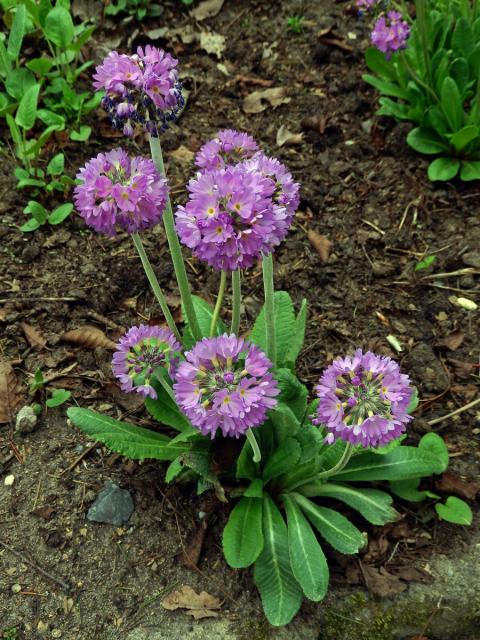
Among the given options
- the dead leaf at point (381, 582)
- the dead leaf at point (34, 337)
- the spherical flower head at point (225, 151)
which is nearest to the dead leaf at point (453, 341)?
→ the dead leaf at point (381, 582)

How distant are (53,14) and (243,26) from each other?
1.85m

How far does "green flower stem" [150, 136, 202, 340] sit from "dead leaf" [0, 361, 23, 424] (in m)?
1.16

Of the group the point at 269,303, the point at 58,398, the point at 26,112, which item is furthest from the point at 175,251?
the point at 26,112

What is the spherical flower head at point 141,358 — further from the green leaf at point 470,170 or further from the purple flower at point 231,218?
the green leaf at point 470,170

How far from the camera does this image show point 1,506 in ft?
10.7

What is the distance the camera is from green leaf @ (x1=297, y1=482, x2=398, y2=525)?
3072 mm

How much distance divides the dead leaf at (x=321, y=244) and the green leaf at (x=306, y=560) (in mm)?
1912

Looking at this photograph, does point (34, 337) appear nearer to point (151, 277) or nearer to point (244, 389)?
point (151, 277)

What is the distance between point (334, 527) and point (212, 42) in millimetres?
4380

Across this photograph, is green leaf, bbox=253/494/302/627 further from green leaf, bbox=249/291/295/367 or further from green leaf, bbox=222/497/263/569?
green leaf, bbox=249/291/295/367

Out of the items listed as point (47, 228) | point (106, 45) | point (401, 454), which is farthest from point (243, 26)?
point (401, 454)

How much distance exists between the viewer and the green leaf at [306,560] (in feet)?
9.08

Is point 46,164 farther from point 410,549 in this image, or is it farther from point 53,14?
point 410,549

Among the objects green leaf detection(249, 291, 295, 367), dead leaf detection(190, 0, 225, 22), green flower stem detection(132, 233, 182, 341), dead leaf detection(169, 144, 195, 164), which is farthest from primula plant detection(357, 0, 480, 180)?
green flower stem detection(132, 233, 182, 341)
